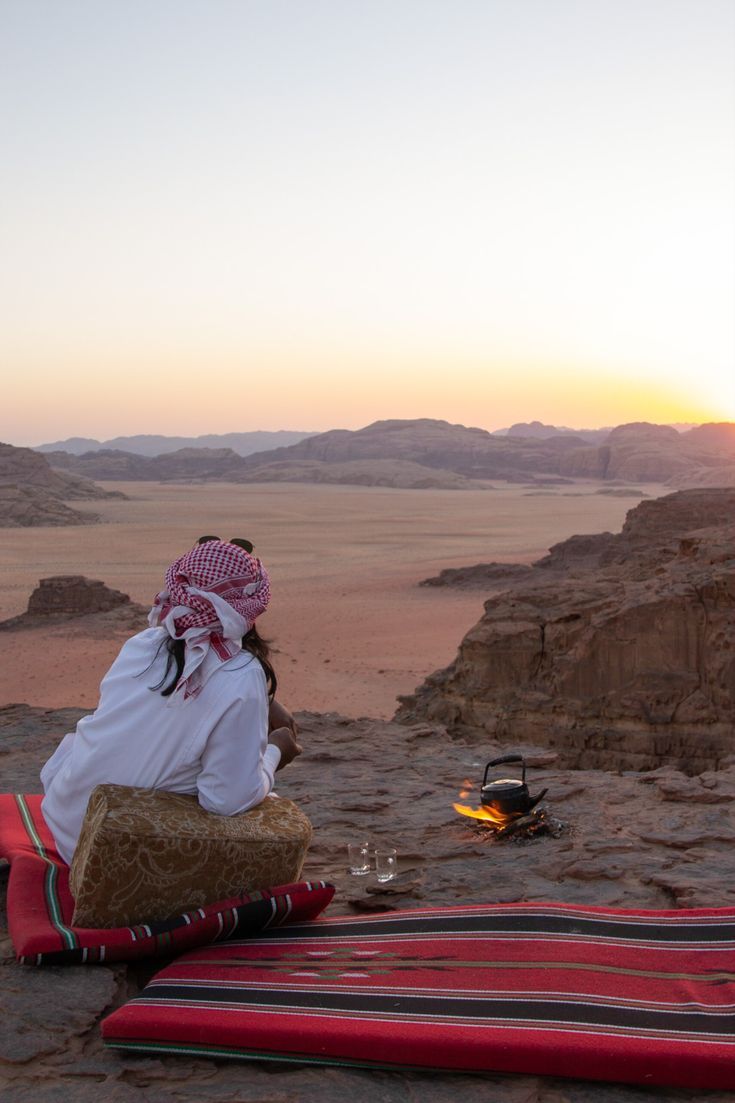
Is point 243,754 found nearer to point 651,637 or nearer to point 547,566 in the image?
point 651,637

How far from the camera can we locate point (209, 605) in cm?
299

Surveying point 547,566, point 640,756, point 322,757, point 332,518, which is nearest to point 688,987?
point 322,757

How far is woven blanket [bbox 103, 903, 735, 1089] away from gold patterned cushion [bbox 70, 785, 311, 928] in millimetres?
185

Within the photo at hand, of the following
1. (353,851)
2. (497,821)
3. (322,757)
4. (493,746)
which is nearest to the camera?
(353,851)

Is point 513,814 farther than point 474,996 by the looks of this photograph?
Yes

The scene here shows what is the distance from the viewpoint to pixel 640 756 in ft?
25.8

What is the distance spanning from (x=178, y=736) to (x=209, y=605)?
408mm

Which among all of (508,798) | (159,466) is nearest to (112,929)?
(508,798)

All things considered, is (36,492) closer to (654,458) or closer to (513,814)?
(513,814)

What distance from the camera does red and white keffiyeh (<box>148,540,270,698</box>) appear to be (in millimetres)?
2949

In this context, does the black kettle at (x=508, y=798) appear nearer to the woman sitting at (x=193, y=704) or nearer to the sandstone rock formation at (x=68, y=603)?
A: the woman sitting at (x=193, y=704)

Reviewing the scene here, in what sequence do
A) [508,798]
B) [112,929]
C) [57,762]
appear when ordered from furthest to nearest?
[508,798] → [57,762] → [112,929]

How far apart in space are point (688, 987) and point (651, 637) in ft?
19.5

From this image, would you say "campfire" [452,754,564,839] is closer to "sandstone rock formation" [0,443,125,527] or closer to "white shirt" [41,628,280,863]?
"white shirt" [41,628,280,863]
